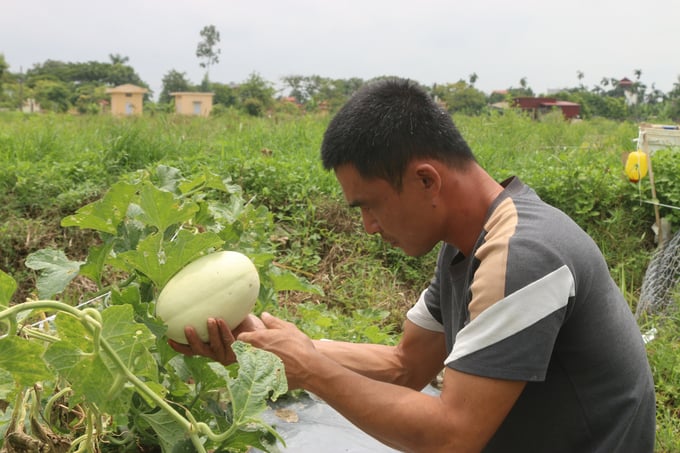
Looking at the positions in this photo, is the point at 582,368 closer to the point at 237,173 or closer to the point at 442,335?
the point at 442,335

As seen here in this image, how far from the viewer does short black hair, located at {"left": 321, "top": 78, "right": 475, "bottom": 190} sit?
1809 mm

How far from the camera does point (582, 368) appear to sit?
1711mm

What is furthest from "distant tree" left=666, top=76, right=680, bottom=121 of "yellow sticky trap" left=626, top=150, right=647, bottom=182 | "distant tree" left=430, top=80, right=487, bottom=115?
"yellow sticky trap" left=626, top=150, right=647, bottom=182

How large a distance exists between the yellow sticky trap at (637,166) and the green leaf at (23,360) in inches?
214

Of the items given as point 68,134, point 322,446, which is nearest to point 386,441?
point 322,446

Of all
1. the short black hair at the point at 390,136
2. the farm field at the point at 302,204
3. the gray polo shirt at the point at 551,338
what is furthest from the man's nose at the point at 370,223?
the farm field at the point at 302,204

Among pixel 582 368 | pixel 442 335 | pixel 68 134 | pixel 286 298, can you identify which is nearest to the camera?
pixel 582 368

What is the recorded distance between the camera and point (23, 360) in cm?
121

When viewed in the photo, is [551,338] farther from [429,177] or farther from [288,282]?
[288,282]

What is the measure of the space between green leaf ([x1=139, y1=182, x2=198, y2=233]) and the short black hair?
0.42 metres

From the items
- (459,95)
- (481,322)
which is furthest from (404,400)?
(459,95)

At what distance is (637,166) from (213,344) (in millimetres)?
4946

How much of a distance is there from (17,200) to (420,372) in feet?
11.8

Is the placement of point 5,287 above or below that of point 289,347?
above
